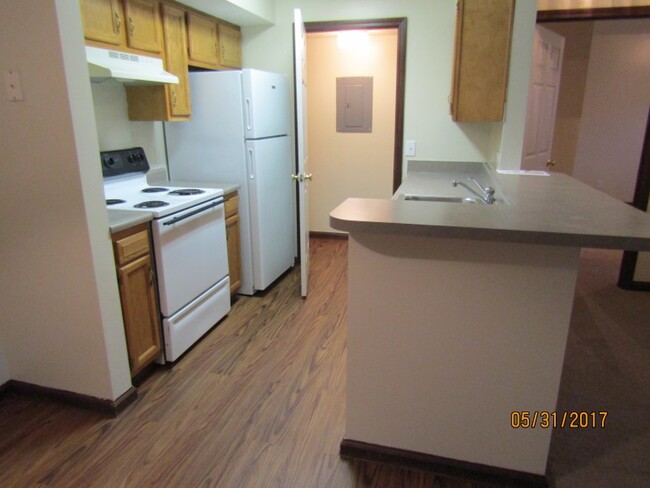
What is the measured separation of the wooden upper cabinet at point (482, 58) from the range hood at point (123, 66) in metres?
1.74

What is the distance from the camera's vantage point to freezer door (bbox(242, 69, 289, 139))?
2.97 meters

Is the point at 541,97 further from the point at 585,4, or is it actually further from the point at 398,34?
the point at 398,34

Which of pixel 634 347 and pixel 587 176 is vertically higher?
pixel 587 176

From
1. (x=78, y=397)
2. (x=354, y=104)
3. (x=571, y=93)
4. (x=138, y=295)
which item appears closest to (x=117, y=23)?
(x=138, y=295)

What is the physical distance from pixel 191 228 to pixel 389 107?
8.95ft

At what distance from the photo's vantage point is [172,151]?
10.5ft

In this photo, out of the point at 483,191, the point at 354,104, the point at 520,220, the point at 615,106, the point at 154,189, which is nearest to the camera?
the point at 520,220

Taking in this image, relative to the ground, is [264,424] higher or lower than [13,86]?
lower

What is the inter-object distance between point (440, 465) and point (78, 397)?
163cm

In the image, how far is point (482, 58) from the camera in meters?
2.69

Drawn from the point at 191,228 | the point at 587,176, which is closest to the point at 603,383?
the point at 191,228

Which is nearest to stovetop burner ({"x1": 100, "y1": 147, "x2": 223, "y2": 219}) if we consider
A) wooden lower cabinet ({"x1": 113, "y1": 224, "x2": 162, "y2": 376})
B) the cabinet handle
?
wooden lower cabinet ({"x1": 113, "y1": 224, "x2": 162, "y2": 376})

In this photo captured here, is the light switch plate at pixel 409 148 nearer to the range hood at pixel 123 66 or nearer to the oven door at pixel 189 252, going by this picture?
the oven door at pixel 189 252

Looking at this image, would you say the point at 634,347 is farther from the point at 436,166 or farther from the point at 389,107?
the point at 389,107
